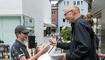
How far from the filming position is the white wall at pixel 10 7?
1360 cm

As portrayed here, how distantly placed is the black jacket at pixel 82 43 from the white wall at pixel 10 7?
458 inches

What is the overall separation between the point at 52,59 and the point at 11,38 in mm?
11621

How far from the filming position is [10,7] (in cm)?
1374

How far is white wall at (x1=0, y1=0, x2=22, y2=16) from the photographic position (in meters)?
13.6

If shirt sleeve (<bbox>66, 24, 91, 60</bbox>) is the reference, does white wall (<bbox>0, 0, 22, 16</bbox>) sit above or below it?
above

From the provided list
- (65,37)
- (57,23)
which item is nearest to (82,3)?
(57,23)

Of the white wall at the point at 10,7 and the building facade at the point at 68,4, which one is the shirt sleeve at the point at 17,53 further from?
the building facade at the point at 68,4

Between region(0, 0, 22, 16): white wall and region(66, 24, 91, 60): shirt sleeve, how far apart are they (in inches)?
460

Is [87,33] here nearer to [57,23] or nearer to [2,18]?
[2,18]

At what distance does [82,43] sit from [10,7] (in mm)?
12204

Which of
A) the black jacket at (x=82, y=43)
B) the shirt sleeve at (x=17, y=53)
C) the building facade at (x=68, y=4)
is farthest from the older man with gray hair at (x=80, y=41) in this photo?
the building facade at (x=68, y=4)

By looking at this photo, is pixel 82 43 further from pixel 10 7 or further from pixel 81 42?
pixel 10 7

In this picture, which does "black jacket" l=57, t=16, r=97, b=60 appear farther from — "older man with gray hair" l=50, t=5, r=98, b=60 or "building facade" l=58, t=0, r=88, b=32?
"building facade" l=58, t=0, r=88, b=32

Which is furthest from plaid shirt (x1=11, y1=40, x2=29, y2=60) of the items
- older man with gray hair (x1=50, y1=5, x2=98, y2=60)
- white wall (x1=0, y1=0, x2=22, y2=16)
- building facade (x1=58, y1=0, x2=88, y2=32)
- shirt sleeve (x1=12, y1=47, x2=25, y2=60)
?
building facade (x1=58, y1=0, x2=88, y2=32)
